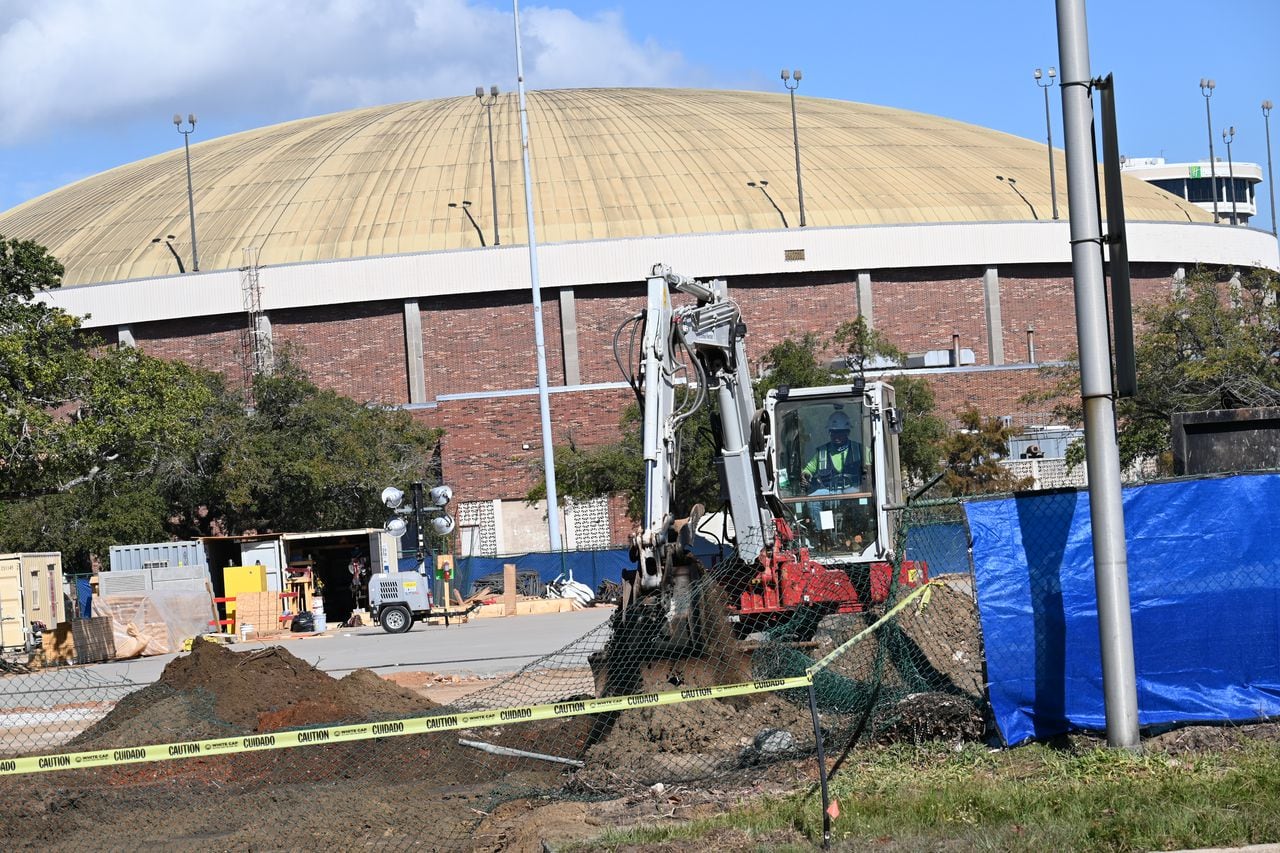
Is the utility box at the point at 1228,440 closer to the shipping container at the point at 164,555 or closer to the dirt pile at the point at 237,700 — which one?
the dirt pile at the point at 237,700

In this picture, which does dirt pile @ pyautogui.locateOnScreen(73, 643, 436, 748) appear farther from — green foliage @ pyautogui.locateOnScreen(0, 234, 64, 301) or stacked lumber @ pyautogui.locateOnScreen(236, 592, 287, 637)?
stacked lumber @ pyautogui.locateOnScreen(236, 592, 287, 637)

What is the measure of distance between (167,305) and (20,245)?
31.5 metres

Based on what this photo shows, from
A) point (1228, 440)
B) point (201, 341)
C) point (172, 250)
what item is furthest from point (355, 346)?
point (1228, 440)

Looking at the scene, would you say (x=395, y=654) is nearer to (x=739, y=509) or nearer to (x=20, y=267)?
(x=20, y=267)

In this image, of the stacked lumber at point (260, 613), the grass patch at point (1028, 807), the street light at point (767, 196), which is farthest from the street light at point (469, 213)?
the grass patch at point (1028, 807)

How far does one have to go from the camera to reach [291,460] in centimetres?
4988

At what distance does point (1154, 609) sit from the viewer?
36.7 feet

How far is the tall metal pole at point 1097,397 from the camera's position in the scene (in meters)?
10.6

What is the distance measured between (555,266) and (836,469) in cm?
4253

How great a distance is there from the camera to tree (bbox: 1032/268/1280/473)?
3597 centimetres

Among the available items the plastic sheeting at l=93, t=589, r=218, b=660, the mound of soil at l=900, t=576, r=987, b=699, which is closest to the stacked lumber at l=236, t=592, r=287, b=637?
the plastic sheeting at l=93, t=589, r=218, b=660

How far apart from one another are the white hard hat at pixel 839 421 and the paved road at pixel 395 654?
710 cm

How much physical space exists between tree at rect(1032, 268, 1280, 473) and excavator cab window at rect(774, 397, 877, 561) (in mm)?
19082

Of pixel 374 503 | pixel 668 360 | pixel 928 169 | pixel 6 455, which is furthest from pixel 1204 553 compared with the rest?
pixel 928 169
